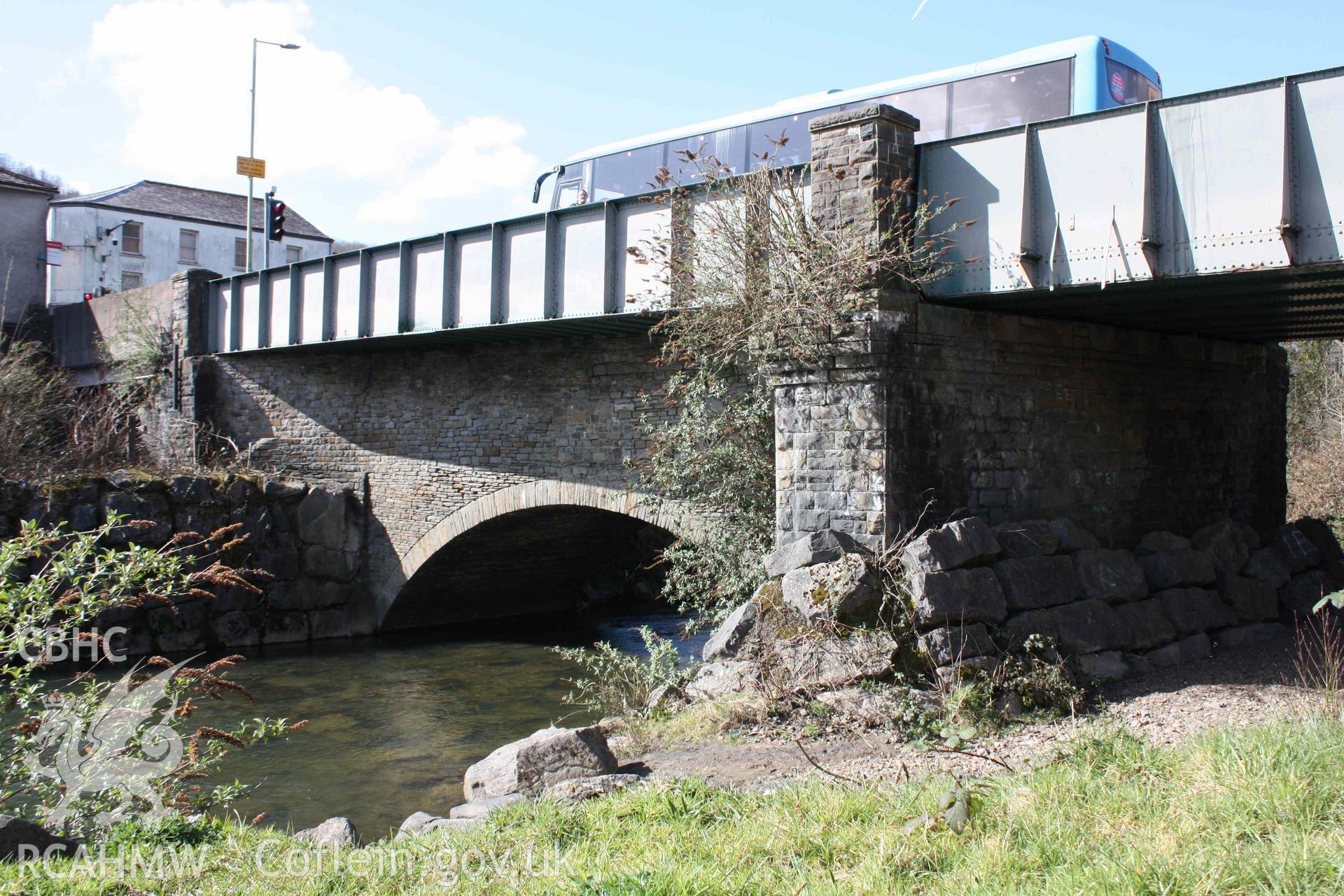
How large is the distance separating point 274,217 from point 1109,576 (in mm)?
16952

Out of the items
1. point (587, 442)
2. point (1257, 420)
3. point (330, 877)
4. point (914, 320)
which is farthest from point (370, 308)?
point (1257, 420)

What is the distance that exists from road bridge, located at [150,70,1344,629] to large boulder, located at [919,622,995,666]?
3.21ft

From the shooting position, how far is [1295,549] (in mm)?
10289

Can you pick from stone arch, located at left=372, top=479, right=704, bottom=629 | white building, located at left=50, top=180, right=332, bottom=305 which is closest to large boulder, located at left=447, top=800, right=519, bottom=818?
stone arch, located at left=372, top=479, right=704, bottom=629

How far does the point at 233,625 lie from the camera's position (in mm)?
15742

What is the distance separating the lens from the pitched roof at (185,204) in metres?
33.0

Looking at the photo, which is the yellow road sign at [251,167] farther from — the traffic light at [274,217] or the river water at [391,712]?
the river water at [391,712]

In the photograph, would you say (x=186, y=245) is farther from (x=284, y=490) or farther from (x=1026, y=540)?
(x=1026, y=540)

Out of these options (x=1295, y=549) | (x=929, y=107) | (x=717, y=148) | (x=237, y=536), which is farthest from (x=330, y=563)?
(x=1295, y=549)

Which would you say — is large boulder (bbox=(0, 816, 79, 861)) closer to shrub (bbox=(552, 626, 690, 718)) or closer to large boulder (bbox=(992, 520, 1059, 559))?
shrub (bbox=(552, 626, 690, 718))

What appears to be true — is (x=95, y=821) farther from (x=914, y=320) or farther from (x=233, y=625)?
(x=233, y=625)

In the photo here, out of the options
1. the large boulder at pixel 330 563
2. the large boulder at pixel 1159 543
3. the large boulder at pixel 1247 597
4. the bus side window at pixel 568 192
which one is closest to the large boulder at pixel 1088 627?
the large boulder at pixel 1159 543

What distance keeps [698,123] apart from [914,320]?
6786 mm

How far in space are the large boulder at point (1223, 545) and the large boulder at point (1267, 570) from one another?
6 cm
